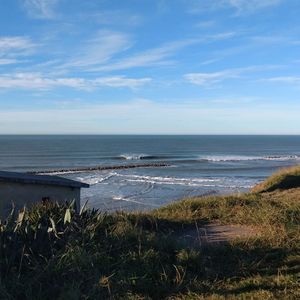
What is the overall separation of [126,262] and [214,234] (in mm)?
2936

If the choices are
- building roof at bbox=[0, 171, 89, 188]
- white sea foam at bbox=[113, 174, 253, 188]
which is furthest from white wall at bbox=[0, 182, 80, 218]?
white sea foam at bbox=[113, 174, 253, 188]

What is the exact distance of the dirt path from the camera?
8452 mm

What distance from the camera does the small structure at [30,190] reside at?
14.0 m

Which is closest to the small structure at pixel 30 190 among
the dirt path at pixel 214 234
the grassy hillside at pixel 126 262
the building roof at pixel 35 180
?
the building roof at pixel 35 180

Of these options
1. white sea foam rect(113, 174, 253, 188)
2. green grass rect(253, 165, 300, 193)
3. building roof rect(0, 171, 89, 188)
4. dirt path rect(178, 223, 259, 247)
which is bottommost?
white sea foam rect(113, 174, 253, 188)

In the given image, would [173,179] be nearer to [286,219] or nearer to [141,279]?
A: [286,219]

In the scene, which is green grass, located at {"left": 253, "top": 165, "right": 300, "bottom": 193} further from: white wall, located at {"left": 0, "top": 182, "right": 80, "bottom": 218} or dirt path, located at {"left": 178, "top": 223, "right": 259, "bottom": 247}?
dirt path, located at {"left": 178, "top": 223, "right": 259, "bottom": 247}

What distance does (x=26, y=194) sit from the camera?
47.8ft

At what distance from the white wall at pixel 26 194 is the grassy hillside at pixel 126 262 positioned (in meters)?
5.62

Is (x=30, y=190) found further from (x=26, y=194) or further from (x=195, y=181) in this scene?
Result: (x=195, y=181)

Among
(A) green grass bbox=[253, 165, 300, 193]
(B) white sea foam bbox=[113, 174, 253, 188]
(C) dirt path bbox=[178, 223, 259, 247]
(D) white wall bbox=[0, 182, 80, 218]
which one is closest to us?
(C) dirt path bbox=[178, 223, 259, 247]

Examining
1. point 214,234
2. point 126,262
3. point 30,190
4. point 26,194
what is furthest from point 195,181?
point 126,262

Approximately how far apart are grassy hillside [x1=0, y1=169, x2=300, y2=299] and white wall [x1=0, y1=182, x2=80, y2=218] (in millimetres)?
5615

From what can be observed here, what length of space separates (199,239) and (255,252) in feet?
4.23
